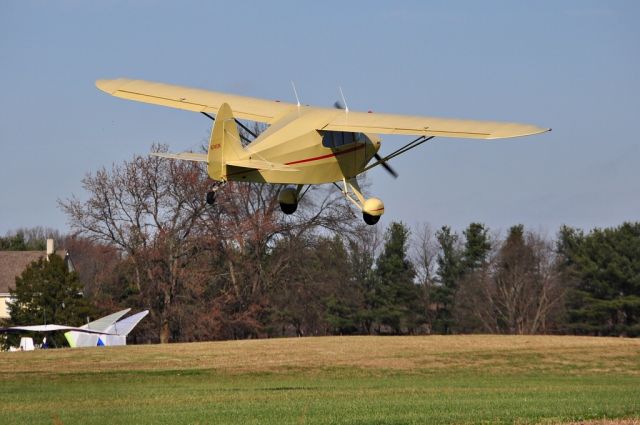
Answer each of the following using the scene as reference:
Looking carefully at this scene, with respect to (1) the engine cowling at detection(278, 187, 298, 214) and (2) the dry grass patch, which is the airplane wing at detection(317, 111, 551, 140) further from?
(2) the dry grass patch

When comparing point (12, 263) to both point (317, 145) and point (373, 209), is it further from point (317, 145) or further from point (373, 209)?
point (373, 209)

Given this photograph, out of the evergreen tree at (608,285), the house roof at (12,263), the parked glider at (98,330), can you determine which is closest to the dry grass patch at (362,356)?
the parked glider at (98,330)

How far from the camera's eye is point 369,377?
3556 centimetres

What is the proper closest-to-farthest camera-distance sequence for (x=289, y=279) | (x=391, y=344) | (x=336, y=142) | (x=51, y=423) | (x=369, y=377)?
1. (x=51, y=423)
2. (x=336, y=142)
3. (x=369, y=377)
4. (x=391, y=344)
5. (x=289, y=279)

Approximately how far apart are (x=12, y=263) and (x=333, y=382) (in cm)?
5192

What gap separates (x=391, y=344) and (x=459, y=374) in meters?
10.1

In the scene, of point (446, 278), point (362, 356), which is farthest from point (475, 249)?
point (362, 356)

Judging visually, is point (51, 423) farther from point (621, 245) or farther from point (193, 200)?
point (621, 245)

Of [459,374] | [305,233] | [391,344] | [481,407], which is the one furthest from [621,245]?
[481,407]

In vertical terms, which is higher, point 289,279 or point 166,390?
point 289,279

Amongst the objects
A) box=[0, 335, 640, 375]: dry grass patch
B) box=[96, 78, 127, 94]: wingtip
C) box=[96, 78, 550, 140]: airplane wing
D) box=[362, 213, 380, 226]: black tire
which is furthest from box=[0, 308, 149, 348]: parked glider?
box=[362, 213, 380, 226]: black tire

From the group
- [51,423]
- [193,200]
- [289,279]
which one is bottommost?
[51,423]

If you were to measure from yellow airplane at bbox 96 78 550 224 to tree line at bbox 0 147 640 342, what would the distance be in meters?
34.4

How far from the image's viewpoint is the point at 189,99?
31219mm
